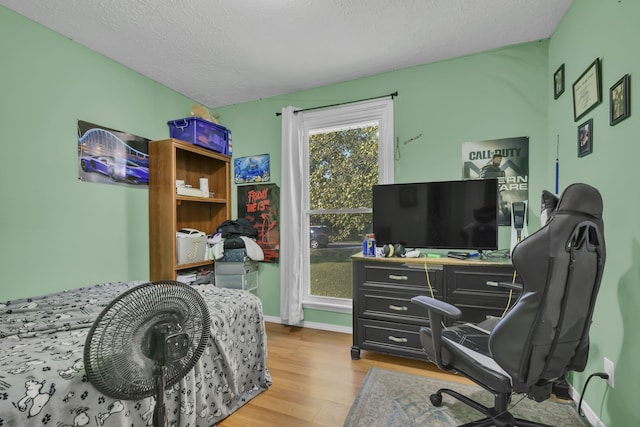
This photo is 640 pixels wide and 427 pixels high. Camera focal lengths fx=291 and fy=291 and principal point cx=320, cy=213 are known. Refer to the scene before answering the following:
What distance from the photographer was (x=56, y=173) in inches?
86.8

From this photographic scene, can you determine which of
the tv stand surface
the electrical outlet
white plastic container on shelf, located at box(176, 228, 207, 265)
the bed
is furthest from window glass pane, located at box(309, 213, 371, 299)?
the electrical outlet

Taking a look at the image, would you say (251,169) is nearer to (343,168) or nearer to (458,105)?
(343,168)

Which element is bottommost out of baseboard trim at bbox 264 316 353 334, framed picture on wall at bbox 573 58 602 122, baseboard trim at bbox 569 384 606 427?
baseboard trim at bbox 264 316 353 334

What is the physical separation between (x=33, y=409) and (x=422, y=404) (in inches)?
73.3

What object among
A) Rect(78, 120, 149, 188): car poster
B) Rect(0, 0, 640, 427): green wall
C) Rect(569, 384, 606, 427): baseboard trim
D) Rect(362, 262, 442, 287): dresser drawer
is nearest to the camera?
Rect(0, 0, 640, 427): green wall

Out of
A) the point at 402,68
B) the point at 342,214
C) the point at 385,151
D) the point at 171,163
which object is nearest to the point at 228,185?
the point at 171,163

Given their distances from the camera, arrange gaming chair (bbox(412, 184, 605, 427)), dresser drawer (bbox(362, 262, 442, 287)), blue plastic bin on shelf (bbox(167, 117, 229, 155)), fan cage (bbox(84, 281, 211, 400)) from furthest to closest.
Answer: blue plastic bin on shelf (bbox(167, 117, 229, 155))
dresser drawer (bbox(362, 262, 442, 287))
gaming chair (bbox(412, 184, 605, 427))
fan cage (bbox(84, 281, 211, 400))

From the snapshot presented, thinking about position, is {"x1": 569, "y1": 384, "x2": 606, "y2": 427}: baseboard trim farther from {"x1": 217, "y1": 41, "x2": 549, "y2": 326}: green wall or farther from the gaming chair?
{"x1": 217, "y1": 41, "x2": 549, "y2": 326}: green wall

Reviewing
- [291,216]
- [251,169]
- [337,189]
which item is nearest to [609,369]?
[337,189]

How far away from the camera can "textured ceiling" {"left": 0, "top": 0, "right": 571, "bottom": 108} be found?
78.3 inches

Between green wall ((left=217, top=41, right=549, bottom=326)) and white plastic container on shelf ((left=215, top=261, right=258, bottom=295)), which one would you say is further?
white plastic container on shelf ((left=215, top=261, right=258, bottom=295))

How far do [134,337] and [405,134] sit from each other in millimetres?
2635

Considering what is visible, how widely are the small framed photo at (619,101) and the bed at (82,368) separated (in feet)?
7.59

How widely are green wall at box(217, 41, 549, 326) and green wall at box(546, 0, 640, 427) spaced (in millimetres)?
545
